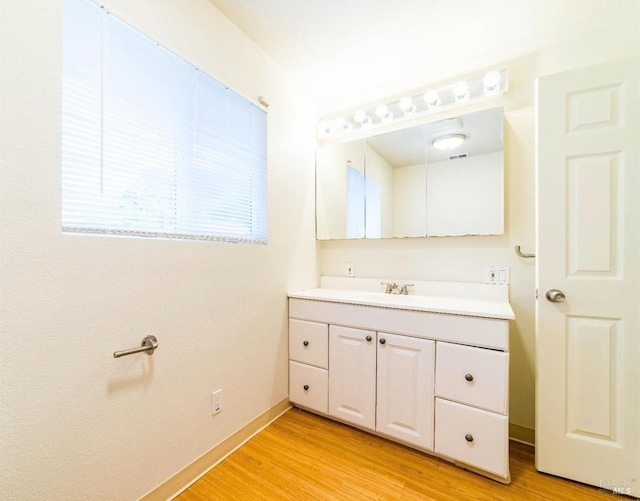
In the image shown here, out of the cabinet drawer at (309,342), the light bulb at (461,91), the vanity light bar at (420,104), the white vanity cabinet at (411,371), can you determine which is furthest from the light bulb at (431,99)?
the cabinet drawer at (309,342)

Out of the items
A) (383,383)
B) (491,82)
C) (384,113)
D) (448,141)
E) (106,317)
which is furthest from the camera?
(384,113)

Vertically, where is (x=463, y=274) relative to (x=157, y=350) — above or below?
above

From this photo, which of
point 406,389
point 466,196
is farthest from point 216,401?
point 466,196

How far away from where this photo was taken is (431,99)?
1919 millimetres

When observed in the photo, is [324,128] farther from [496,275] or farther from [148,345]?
[148,345]

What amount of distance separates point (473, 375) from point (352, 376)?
70cm

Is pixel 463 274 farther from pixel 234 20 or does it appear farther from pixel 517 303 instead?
pixel 234 20

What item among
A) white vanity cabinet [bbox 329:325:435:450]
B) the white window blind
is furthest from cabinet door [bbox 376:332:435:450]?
the white window blind

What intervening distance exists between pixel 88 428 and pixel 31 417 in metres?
0.19

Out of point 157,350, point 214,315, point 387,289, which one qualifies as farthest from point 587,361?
point 157,350

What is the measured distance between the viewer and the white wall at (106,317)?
35.0 inches

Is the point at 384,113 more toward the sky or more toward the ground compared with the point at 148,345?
more toward the sky

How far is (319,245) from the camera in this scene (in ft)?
8.07

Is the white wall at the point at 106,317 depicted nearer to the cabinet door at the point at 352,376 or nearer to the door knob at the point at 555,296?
the cabinet door at the point at 352,376
